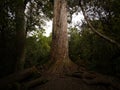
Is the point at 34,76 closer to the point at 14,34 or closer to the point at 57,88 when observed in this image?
the point at 57,88

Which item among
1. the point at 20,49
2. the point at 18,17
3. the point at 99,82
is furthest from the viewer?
the point at 20,49

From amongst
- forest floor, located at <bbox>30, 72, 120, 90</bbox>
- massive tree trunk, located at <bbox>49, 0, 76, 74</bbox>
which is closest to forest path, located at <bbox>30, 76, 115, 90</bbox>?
forest floor, located at <bbox>30, 72, 120, 90</bbox>

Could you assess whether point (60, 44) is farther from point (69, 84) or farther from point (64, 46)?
point (69, 84)

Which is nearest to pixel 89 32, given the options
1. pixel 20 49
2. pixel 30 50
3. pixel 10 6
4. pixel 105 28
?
pixel 105 28

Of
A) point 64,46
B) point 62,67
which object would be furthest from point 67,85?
point 64,46

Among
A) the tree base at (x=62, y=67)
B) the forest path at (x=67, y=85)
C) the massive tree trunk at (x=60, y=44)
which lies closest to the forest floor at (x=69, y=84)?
the forest path at (x=67, y=85)

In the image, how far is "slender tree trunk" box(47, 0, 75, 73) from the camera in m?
11.4

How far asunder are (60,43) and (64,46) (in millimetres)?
262

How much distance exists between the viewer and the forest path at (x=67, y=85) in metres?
10.1

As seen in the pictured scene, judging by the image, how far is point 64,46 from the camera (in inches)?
469

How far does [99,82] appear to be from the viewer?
1077 cm

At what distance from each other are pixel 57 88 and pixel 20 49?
6.50 meters

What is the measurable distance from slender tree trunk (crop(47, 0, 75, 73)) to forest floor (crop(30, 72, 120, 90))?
26.2 inches

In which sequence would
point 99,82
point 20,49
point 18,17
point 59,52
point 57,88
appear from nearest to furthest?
point 57,88 → point 99,82 → point 59,52 → point 18,17 → point 20,49
